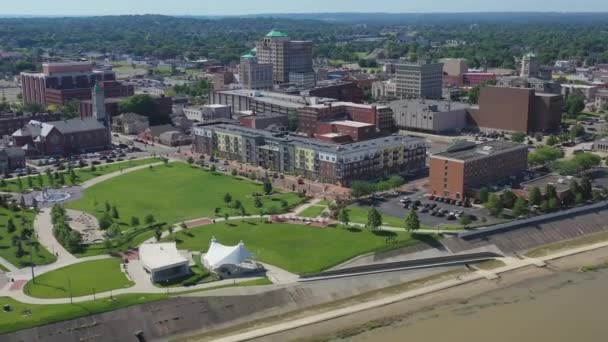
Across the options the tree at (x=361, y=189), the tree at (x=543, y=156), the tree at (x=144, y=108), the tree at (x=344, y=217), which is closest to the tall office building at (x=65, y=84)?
the tree at (x=144, y=108)

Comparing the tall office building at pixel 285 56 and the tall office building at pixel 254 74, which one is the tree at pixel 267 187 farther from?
the tall office building at pixel 285 56

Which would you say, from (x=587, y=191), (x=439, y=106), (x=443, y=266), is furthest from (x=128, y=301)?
(x=439, y=106)

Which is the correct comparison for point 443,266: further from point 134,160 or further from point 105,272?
point 134,160

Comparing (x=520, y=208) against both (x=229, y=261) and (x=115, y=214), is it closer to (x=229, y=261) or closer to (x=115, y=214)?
(x=229, y=261)

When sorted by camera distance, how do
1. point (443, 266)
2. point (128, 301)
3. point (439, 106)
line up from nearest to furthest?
point (128, 301)
point (443, 266)
point (439, 106)

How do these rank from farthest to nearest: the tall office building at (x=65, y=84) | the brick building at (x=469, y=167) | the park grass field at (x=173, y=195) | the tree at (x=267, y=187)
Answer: the tall office building at (x=65, y=84)
the tree at (x=267, y=187)
the brick building at (x=469, y=167)
the park grass field at (x=173, y=195)

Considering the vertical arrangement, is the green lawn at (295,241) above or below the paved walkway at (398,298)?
above

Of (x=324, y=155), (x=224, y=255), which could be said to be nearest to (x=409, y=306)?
(x=224, y=255)
